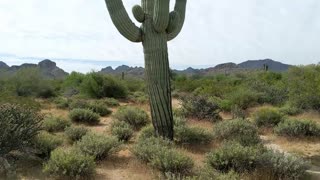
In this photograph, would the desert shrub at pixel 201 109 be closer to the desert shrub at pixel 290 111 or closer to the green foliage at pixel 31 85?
the desert shrub at pixel 290 111

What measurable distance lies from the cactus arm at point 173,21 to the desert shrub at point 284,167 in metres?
3.59

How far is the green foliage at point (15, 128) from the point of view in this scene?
22.1 feet

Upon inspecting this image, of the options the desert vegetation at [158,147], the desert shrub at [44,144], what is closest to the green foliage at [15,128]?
the desert vegetation at [158,147]

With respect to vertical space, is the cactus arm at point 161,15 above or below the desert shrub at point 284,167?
above

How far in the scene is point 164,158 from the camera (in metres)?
6.54

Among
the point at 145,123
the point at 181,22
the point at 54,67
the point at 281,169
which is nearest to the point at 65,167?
the point at 281,169

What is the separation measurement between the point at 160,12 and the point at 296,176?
4.19 metres

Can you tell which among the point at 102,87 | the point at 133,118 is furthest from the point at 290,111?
the point at 102,87

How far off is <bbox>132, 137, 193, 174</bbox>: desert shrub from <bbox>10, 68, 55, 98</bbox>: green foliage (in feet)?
69.8

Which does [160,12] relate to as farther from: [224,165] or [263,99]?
[263,99]

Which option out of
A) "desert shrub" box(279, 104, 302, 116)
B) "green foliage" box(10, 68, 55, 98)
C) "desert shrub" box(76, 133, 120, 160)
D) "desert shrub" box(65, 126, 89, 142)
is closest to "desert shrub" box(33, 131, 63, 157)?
"desert shrub" box(76, 133, 120, 160)

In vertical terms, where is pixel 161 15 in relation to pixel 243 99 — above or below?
above

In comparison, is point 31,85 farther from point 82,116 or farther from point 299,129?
point 299,129

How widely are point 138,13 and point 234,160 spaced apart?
3716 millimetres
